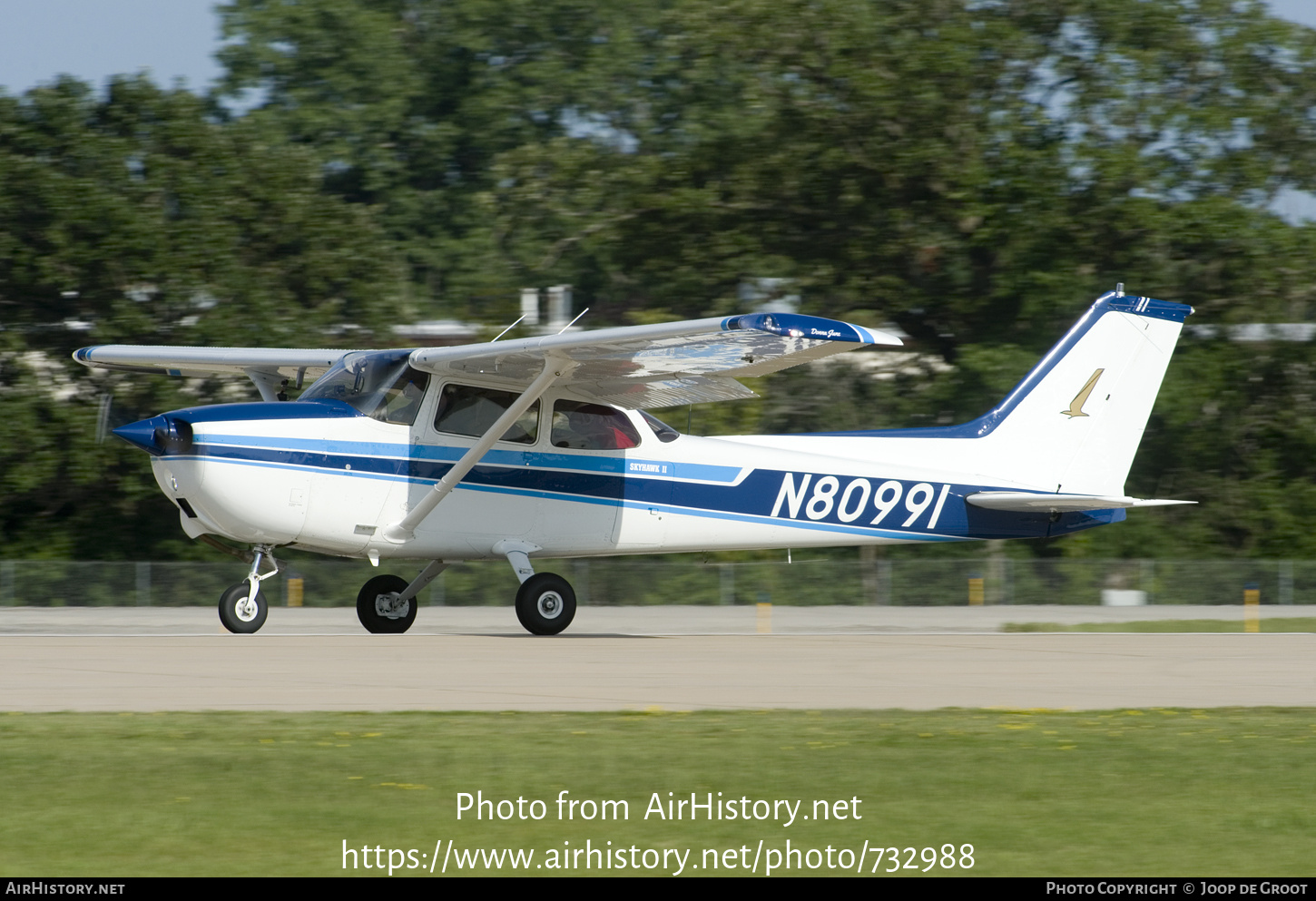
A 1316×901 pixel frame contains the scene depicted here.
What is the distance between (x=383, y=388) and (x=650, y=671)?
463 cm

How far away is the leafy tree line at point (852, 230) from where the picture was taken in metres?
28.7

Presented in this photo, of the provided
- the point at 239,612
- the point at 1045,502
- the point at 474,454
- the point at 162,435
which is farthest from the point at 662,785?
the point at 1045,502

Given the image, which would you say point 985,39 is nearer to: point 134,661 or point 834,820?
point 134,661

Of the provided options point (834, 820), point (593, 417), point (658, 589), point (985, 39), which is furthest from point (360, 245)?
point (834, 820)

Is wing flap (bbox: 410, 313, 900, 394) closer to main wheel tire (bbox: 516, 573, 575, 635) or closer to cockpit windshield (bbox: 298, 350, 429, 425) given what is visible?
cockpit windshield (bbox: 298, 350, 429, 425)

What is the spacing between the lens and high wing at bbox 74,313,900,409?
12.8 meters

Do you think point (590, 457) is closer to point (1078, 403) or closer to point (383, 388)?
point (383, 388)

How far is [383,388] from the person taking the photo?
15.3 meters

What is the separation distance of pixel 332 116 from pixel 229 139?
22781 millimetres

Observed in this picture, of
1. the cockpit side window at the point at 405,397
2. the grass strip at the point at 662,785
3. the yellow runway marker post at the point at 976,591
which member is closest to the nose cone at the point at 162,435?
the cockpit side window at the point at 405,397

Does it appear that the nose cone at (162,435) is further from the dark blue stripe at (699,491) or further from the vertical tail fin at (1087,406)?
the vertical tail fin at (1087,406)

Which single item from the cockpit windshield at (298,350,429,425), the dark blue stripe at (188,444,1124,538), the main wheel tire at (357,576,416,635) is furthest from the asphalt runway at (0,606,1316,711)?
the cockpit windshield at (298,350,429,425)

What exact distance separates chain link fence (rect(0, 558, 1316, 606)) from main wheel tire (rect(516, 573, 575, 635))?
27.4 feet

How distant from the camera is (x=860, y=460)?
17234mm
